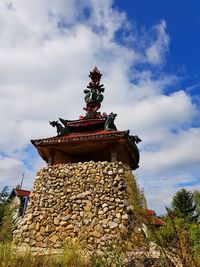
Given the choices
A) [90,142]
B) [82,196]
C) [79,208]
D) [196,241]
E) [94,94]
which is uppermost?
[94,94]

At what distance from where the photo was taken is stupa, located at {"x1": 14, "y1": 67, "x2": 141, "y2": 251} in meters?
9.48

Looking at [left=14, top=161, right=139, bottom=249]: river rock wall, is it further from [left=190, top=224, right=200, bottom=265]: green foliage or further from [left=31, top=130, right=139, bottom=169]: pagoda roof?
[left=190, top=224, right=200, bottom=265]: green foliage

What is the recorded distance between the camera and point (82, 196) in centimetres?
1035

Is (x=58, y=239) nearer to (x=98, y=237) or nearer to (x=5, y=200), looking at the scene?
(x=98, y=237)

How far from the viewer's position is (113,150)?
11508mm

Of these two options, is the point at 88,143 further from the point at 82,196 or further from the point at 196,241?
the point at 196,241

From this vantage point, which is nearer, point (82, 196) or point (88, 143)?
point (82, 196)

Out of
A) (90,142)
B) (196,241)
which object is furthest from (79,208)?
(196,241)

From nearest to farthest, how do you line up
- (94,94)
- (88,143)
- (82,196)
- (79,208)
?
(79,208) < (82,196) < (88,143) < (94,94)

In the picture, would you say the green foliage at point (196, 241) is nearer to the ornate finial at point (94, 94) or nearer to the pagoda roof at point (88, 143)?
the pagoda roof at point (88, 143)

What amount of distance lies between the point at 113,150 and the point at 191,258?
25.6 feet

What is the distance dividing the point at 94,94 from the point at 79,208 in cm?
697

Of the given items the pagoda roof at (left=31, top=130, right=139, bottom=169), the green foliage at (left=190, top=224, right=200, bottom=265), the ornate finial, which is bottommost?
the green foliage at (left=190, top=224, right=200, bottom=265)

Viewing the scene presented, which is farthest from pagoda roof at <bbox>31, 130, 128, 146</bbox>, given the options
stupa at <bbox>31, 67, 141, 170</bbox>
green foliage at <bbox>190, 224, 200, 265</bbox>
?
green foliage at <bbox>190, 224, 200, 265</bbox>
